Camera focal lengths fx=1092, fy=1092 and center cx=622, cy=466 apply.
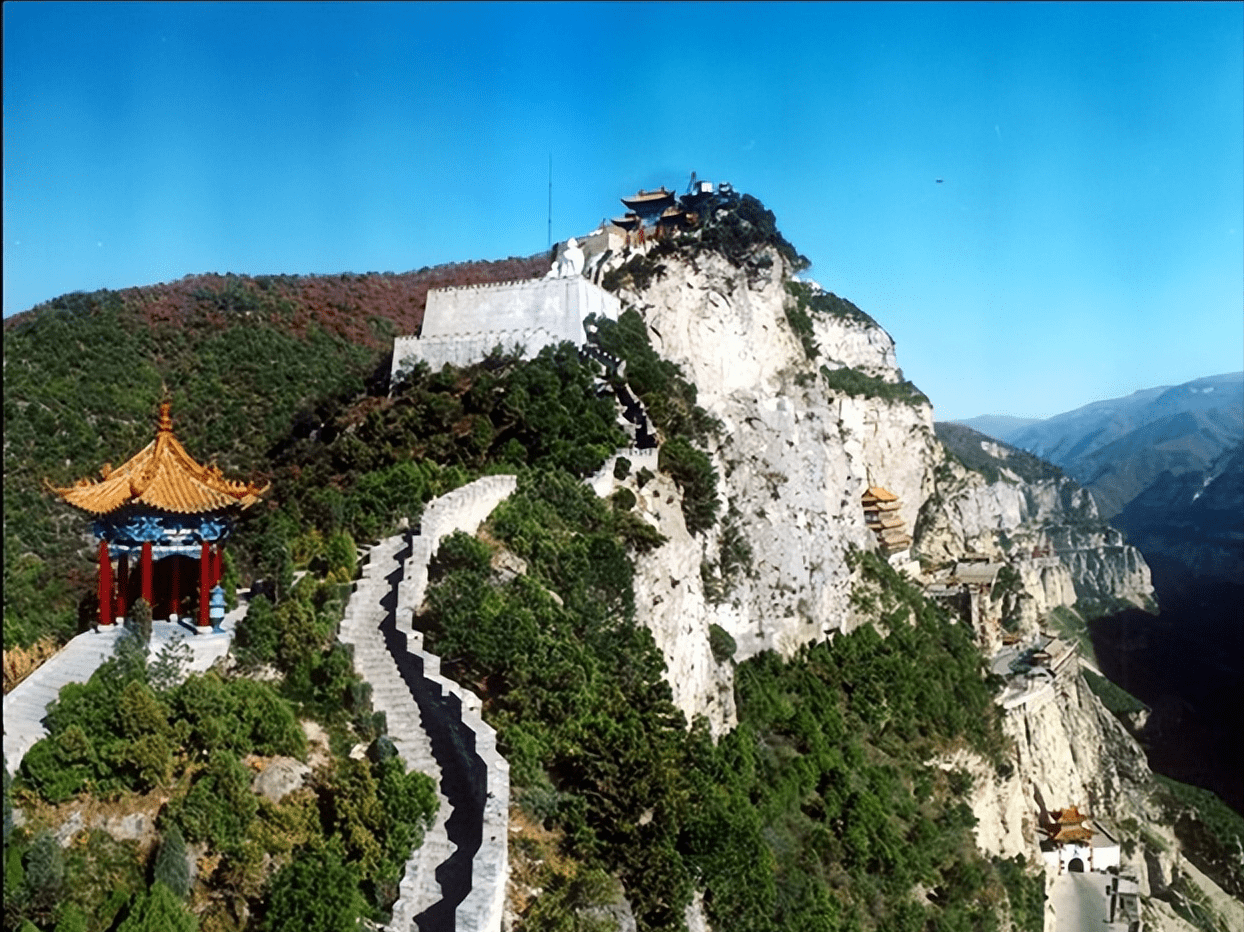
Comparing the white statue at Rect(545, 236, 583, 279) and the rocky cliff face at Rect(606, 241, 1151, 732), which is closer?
the rocky cliff face at Rect(606, 241, 1151, 732)

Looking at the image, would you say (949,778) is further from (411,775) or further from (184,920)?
(184,920)

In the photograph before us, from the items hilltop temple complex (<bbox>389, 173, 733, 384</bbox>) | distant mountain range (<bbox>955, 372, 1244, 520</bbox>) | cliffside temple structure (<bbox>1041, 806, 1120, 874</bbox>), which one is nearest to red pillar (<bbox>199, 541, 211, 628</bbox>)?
hilltop temple complex (<bbox>389, 173, 733, 384</bbox>)

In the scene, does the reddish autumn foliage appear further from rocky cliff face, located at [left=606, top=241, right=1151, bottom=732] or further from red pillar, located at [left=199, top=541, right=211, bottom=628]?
red pillar, located at [left=199, top=541, right=211, bottom=628]

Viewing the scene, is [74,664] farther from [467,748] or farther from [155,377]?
[155,377]

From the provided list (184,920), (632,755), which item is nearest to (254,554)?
(632,755)

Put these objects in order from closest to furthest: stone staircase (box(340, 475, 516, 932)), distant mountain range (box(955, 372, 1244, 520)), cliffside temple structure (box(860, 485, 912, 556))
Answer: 1. stone staircase (box(340, 475, 516, 932))
2. cliffside temple structure (box(860, 485, 912, 556))
3. distant mountain range (box(955, 372, 1244, 520))

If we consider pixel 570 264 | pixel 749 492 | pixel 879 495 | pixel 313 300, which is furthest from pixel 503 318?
pixel 879 495
